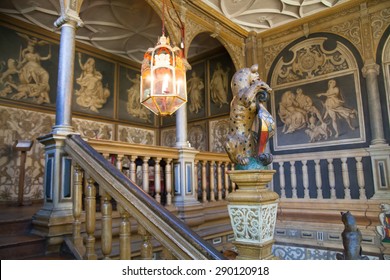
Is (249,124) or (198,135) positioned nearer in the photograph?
(249,124)

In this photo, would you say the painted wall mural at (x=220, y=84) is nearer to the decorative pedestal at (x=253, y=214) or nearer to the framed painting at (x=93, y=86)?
the framed painting at (x=93, y=86)

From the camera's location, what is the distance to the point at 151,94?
10.3 ft

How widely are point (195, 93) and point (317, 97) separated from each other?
9.63 ft

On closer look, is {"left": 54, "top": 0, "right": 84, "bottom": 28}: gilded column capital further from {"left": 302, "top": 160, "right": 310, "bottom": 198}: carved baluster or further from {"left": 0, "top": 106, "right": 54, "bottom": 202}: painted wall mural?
{"left": 302, "top": 160, "right": 310, "bottom": 198}: carved baluster

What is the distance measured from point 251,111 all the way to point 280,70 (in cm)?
478

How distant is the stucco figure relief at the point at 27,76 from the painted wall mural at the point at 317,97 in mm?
4757

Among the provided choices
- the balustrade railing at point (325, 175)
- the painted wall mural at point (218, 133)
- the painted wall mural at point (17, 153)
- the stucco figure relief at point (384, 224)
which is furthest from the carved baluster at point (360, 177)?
the painted wall mural at point (17, 153)

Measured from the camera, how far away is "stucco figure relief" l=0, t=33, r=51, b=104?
5.05m

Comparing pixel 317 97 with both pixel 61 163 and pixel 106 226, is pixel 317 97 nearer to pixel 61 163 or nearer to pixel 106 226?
pixel 61 163

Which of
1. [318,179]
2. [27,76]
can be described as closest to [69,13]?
[27,76]

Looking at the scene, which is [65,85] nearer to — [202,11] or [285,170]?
[202,11]

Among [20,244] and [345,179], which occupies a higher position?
[345,179]

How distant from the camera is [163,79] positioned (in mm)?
3217

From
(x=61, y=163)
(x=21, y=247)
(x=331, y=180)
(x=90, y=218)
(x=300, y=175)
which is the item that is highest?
(x=61, y=163)
